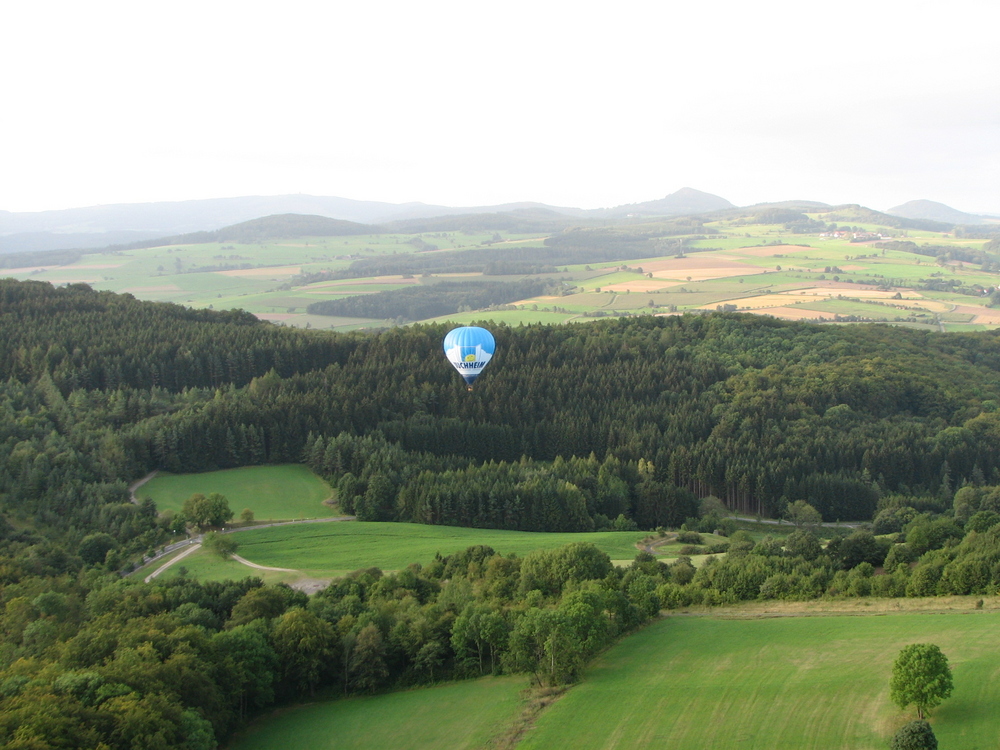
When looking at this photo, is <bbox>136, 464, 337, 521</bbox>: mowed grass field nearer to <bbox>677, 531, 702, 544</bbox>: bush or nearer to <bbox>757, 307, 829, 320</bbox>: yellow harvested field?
<bbox>677, 531, 702, 544</bbox>: bush

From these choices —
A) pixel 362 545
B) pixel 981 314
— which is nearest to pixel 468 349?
pixel 362 545

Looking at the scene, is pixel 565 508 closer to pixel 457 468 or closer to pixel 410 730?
pixel 457 468

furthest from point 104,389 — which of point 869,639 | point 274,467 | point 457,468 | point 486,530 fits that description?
point 869,639

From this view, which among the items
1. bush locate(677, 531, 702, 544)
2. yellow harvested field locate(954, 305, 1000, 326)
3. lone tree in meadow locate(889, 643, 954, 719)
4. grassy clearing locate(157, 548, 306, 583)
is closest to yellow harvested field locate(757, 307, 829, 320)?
yellow harvested field locate(954, 305, 1000, 326)

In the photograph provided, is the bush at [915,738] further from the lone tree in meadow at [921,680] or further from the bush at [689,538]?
the bush at [689,538]

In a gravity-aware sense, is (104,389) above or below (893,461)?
above

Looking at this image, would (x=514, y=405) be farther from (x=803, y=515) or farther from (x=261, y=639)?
(x=261, y=639)
